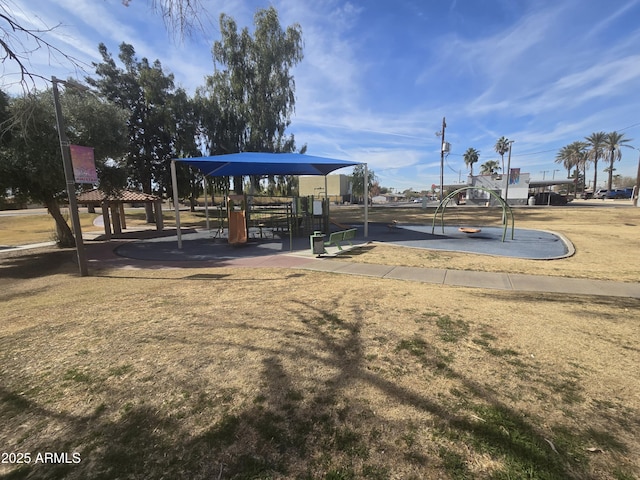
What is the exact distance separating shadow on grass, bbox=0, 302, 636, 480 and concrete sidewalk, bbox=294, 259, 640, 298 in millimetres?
4065

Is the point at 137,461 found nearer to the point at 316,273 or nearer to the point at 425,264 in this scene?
the point at 316,273

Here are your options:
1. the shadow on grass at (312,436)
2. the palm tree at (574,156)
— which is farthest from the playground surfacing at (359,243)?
the palm tree at (574,156)

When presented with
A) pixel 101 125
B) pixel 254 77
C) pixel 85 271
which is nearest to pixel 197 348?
pixel 85 271

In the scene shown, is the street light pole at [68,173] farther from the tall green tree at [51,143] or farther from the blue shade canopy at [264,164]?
the blue shade canopy at [264,164]

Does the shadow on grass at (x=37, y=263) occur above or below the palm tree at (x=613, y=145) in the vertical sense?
below

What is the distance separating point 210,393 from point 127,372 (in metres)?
1.06

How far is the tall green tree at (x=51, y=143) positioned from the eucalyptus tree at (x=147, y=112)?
9824 millimetres

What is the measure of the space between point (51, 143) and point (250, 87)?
15.8 m

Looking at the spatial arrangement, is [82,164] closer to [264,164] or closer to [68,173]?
[68,173]

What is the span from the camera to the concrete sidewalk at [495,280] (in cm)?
591

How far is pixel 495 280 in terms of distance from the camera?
672cm

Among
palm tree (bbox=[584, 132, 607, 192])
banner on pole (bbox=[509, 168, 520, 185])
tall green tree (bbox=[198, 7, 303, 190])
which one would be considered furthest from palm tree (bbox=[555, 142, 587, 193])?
tall green tree (bbox=[198, 7, 303, 190])

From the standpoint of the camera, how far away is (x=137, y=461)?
2021 mm

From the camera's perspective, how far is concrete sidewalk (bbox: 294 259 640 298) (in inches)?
233
